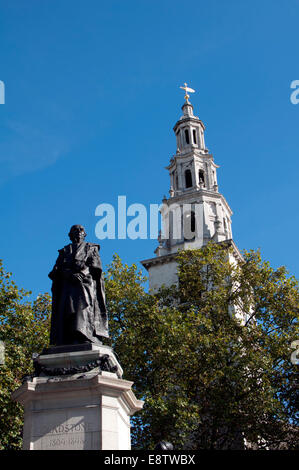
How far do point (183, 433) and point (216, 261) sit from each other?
37.5ft

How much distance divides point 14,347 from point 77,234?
14.7 metres

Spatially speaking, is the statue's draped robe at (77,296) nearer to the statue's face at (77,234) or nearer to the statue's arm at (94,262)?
the statue's arm at (94,262)

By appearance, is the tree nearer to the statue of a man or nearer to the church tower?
the statue of a man

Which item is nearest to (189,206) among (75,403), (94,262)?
(94,262)

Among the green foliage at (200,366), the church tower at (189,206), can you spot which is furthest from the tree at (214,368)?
the church tower at (189,206)

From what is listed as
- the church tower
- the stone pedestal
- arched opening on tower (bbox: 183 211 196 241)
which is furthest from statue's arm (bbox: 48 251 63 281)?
arched opening on tower (bbox: 183 211 196 241)

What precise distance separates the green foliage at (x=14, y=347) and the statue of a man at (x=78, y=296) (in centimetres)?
1252

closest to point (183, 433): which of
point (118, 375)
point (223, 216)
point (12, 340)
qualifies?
point (12, 340)

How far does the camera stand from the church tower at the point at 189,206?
156 feet

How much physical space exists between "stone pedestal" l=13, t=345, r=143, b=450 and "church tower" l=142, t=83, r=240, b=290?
35303mm

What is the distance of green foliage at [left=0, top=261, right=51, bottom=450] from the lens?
23.2m

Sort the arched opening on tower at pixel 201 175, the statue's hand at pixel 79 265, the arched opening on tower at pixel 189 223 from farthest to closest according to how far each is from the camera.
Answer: the arched opening on tower at pixel 201 175 < the arched opening on tower at pixel 189 223 < the statue's hand at pixel 79 265
